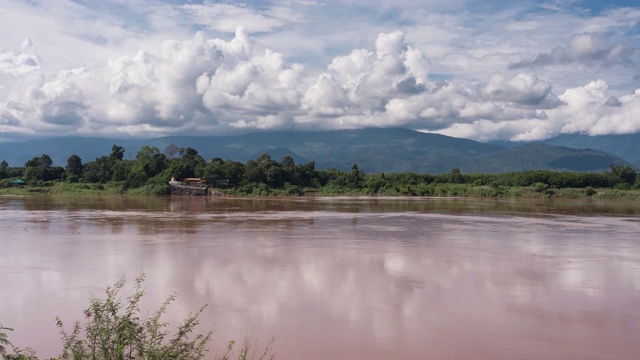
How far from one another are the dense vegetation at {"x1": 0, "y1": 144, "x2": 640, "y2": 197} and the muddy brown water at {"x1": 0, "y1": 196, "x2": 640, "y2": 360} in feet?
186

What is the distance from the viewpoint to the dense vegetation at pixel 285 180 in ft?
274

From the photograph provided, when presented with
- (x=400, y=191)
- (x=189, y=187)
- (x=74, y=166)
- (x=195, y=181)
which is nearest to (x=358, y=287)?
(x=189, y=187)

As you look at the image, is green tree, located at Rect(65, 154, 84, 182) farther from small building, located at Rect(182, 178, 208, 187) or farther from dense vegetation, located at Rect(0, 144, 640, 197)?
small building, located at Rect(182, 178, 208, 187)

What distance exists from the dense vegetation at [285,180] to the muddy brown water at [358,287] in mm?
56817

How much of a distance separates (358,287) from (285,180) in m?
74.8

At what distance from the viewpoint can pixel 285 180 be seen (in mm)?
89125

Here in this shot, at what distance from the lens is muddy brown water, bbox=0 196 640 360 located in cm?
1036

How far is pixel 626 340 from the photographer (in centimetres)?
1070

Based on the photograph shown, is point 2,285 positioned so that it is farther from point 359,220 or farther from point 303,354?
point 359,220

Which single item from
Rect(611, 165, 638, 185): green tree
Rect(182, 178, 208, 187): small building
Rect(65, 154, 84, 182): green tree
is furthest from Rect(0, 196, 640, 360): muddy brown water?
Rect(65, 154, 84, 182): green tree

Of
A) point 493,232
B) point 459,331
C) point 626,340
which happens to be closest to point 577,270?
point 626,340

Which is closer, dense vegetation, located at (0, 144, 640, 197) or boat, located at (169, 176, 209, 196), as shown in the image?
boat, located at (169, 176, 209, 196)

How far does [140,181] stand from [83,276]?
241 ft

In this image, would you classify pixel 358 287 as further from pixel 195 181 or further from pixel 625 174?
pixel 625 174
